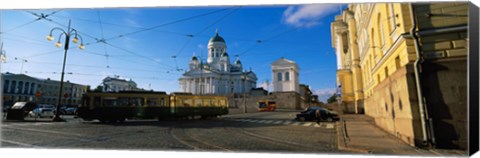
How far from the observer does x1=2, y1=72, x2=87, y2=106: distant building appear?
6771 mm

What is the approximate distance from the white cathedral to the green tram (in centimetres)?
83

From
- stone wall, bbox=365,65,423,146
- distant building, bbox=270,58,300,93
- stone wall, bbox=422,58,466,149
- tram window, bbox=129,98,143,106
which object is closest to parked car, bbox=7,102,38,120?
tram window, bbox=129,98,143,106

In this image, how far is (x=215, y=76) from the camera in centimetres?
1834

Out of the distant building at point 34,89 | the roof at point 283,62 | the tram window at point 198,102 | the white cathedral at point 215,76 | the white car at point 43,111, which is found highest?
the white cathedral at point 215,76

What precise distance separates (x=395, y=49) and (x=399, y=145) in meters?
2.37

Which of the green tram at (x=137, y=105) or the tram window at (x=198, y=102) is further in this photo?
the tram window at (x=198, y=102)

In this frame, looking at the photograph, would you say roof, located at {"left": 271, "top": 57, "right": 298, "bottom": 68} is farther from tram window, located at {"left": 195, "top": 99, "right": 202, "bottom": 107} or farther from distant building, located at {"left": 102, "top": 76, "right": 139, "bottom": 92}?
tram window, located at {"left": 195, "top": 99, "right": 202, "bottom": 107}

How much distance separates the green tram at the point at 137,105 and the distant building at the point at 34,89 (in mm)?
706

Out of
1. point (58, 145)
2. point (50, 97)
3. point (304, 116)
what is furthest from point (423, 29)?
point (50, 97)

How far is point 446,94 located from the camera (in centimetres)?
439

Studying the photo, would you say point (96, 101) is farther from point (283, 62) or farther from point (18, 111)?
point (283, 62)

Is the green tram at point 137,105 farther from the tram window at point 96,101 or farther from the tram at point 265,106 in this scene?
the tram at point 265,106

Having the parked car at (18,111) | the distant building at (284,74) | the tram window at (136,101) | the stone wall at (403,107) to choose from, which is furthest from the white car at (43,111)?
the stone wall at (403,107)

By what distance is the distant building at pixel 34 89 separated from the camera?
22.2 ft
